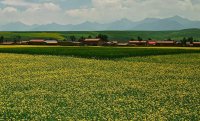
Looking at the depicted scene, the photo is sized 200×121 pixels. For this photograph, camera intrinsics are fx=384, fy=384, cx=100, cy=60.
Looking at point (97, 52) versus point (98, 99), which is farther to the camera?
point (97, 52)

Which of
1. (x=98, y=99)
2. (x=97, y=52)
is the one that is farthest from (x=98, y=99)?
(x=97, y=52)

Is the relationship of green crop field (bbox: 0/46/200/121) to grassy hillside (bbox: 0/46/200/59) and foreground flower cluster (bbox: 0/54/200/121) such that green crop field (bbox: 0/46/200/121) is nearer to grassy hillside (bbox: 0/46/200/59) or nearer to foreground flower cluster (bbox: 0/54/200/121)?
foreground flower cluster (bbox: 0/54/200/121)

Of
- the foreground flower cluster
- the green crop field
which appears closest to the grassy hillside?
the green crop field

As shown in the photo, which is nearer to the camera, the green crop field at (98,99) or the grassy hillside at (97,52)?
the green crop field at (98,99)

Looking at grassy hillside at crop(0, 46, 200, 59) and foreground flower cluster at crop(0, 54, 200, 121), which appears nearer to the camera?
foreground flower cluster at crop(0, 54, 200, 121)

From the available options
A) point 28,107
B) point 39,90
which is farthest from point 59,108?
point 39,90

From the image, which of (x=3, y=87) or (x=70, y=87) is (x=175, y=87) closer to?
(x=70, y=87)

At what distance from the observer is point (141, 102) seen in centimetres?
2459

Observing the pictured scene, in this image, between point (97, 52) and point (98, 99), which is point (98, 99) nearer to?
point (98, 99)

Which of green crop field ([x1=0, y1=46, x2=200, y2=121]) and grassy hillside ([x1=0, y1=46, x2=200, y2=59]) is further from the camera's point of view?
grassy hillside ([x1=0, y1=46, x2=200, y2=59])

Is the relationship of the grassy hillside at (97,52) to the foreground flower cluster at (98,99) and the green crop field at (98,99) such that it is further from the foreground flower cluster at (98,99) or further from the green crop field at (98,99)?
the foreground flower cluster at (98,99)

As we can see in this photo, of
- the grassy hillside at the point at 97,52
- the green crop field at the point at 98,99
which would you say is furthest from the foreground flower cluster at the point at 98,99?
the grassy hillside at the point at 97,52

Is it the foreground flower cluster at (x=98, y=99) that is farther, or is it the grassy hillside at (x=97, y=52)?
the grassy hillside at (x=97, y=52)

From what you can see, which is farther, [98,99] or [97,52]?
[97,52]
